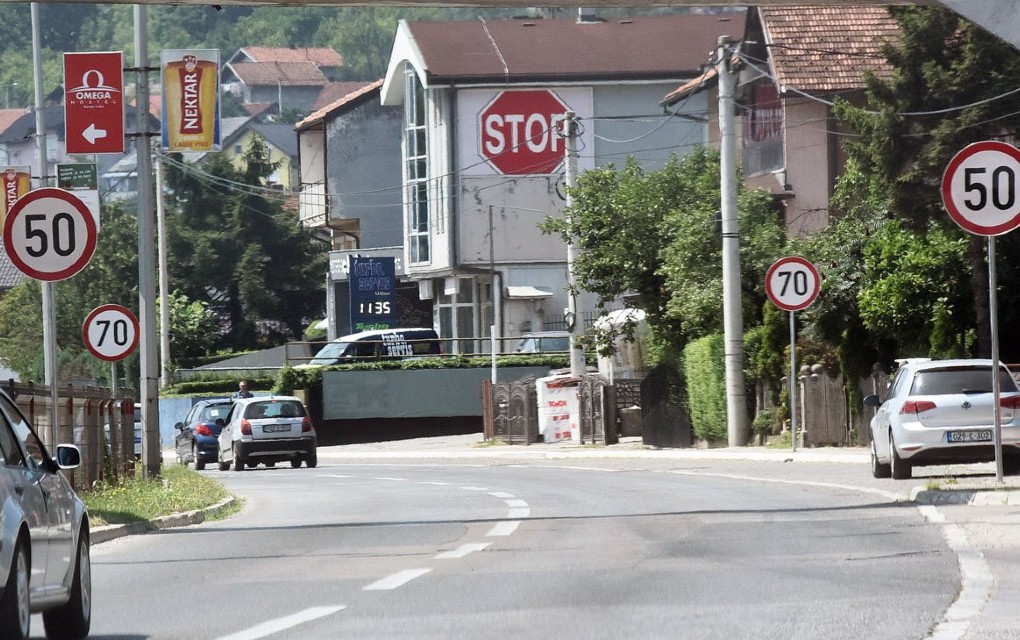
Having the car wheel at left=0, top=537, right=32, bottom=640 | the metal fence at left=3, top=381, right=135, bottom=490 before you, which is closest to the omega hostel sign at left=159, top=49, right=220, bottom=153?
the metal fence at left=3, top=381, right=135, bottom=490

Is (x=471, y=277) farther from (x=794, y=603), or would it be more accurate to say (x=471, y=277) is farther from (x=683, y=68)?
(x=794, y=603)

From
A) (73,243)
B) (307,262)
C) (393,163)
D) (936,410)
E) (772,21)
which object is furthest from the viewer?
(307,262)

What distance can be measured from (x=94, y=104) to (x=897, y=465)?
13.2m

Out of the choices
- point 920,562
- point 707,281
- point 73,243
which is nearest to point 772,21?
point 707,281

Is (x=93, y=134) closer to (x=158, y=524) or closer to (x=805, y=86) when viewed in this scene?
(x=158, y=524)

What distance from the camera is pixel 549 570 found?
12.0 meters

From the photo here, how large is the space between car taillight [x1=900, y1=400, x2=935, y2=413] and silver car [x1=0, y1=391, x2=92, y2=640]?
1254cm

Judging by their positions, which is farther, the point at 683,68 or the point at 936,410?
the point at 683,68

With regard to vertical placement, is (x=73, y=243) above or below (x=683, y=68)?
below

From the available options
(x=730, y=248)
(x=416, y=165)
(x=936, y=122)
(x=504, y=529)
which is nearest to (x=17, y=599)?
(x=504, y=529)

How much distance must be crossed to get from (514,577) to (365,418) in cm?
4766

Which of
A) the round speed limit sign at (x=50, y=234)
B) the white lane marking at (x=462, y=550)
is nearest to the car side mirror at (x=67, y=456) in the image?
the white lane marking at (x=462, y=550)

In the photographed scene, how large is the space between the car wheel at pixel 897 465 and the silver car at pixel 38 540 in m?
12.8

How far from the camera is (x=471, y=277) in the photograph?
69438 millimetres
